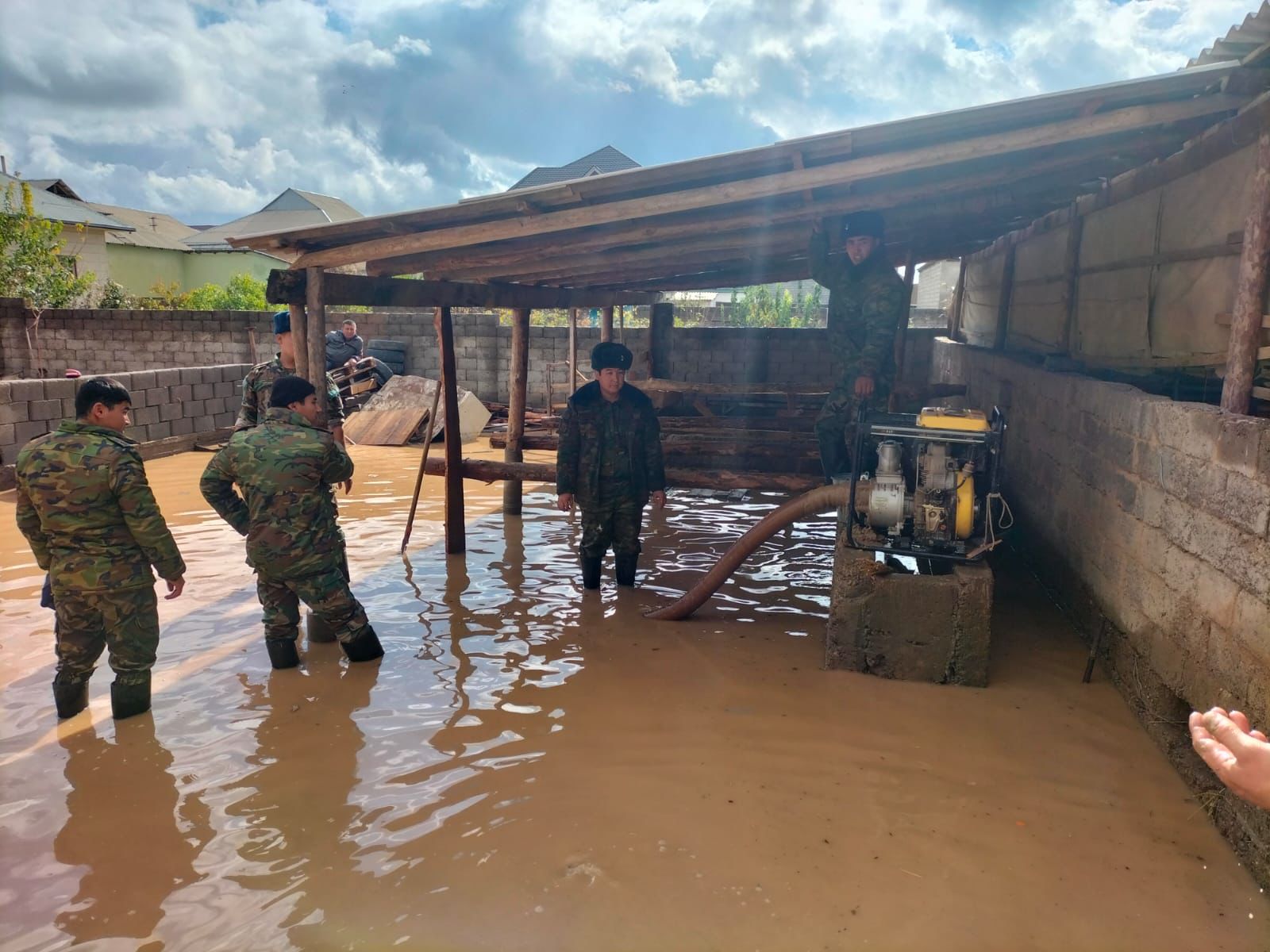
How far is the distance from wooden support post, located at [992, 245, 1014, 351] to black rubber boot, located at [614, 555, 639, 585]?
522cm

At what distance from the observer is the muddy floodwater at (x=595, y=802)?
2.76 metres

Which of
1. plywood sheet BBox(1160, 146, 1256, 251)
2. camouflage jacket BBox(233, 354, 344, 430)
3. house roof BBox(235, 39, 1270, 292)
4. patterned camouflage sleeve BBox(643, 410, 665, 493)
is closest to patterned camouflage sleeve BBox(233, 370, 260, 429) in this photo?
camouflage jacket BBox(233, 354, 344, 430)

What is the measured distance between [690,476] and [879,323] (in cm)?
184

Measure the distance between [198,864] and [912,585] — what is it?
3.39m

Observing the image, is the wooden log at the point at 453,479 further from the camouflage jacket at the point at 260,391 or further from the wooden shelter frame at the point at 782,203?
the camouflage jacket at the point at 260,391

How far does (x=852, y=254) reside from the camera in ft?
19.7

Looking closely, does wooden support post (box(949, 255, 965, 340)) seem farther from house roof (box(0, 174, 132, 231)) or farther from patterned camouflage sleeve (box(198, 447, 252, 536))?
house roof (box(0, 174, 132, 231))

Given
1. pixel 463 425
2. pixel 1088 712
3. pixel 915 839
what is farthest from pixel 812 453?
pixel 463 425

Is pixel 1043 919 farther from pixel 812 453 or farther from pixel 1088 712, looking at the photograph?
pixel 812 453

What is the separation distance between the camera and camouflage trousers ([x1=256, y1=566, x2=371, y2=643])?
461 cm

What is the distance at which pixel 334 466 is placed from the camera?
4.63 meters

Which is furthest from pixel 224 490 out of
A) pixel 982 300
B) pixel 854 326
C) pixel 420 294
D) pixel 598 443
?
pixel 982 300

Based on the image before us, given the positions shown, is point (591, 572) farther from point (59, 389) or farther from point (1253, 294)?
point (59, 389)

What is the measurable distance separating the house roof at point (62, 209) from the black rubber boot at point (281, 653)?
26083 mm
